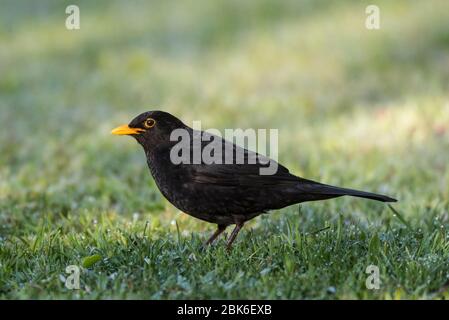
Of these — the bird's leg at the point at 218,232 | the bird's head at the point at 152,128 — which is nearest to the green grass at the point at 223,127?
the bird's leg at the point at 218,232

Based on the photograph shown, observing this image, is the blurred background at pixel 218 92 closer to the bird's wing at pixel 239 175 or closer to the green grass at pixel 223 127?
the green grass at pixel 223 127

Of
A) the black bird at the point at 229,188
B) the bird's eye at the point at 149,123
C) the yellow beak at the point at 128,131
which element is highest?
the bird's eye at the point at 149,123

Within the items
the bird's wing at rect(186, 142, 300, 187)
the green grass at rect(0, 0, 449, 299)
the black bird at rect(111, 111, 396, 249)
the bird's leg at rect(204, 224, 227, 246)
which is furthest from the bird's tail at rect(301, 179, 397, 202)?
the bird's leg at rect(204, 224, 227, 246)

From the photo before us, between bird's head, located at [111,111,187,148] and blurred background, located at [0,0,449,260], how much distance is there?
0.98m

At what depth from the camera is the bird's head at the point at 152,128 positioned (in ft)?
18.4

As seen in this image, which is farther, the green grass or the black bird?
the black bird

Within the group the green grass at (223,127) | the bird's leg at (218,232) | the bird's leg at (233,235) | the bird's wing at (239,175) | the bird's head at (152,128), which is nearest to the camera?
the green grass at (223,127)

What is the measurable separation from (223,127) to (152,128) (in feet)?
12.1

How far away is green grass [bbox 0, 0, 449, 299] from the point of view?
185 inches

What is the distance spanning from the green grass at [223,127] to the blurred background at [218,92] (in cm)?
3

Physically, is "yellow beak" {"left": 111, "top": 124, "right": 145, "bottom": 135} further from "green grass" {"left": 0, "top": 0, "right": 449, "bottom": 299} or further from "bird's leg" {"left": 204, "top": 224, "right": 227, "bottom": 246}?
"bird's leg" {"left": 204, "top": 224, "right": 227, "bottom": 246}

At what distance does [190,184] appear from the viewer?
527cm

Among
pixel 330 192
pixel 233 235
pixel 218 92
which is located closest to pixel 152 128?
pixel 233 235

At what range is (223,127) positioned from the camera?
30.5 feet
